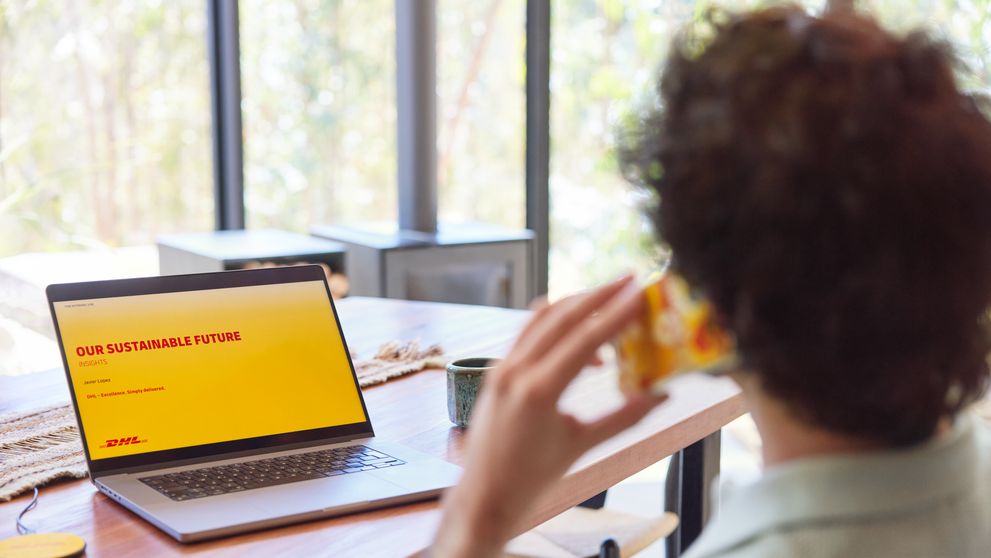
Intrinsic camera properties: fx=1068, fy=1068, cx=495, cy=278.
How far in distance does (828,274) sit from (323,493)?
27.7 inches

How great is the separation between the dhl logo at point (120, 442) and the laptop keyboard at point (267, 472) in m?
0.05

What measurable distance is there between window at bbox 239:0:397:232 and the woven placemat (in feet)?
8.04

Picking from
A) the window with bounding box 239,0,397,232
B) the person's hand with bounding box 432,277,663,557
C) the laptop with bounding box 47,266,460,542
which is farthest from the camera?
the window with bounding box 239,0,397,232

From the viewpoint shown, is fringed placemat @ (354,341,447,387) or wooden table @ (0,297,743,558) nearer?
wooden table @ (0,297,743,558)

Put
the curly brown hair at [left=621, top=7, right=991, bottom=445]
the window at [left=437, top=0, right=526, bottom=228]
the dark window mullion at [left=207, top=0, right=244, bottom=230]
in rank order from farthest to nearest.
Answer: the window at [left=437, top=0, right=526, bottom=228] → the dark window mullion at [left=207, top=0, right=244, bottom=230] → the curly brown hair at [left=621, top=7, right=991, bottom=445]

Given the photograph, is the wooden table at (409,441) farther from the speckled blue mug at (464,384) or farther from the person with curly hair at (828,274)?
the person with curly hair at (828,274)

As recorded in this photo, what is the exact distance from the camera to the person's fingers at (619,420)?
28.0 inches

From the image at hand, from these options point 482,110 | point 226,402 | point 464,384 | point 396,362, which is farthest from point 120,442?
point 482,110

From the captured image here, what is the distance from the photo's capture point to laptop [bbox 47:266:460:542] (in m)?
1.14

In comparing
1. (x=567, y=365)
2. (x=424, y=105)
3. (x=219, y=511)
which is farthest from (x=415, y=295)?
(x=567, y=365)

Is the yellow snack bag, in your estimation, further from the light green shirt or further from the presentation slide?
the presentation slide

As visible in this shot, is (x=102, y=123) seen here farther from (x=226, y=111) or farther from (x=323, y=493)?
(x=323, y=493)

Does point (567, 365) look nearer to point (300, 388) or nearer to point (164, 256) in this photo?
point (300, 388)

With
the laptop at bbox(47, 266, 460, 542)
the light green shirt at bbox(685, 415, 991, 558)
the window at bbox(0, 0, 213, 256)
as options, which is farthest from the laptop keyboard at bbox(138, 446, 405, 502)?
the window at bbox(0, 0, 213, 256)
